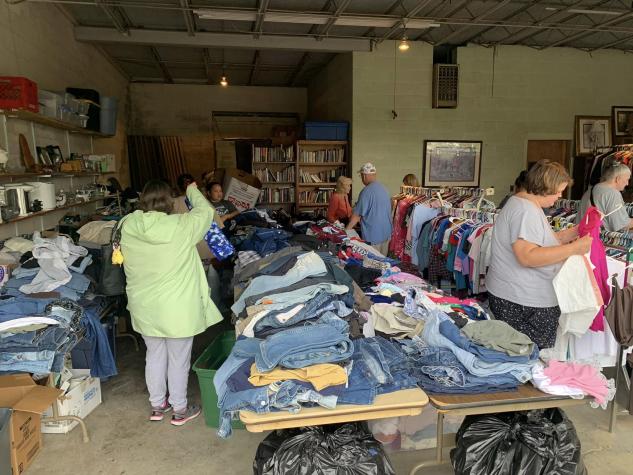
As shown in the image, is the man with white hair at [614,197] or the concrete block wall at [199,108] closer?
the man with white hair at [614,197]

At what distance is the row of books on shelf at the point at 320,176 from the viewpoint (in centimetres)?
844

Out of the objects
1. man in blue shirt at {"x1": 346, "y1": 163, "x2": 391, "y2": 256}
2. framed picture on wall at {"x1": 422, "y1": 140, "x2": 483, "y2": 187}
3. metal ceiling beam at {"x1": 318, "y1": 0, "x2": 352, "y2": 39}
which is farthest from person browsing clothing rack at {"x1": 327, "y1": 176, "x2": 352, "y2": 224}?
framed picture on wall at {"x1": 422, "y1": 140, "x2": 483, "y2": 187}

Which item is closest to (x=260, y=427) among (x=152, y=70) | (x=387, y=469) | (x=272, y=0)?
(x=387, y=469)

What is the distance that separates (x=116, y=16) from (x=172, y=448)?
5.96 meters

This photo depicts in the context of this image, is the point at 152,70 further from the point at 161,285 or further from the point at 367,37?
the point at 161,285

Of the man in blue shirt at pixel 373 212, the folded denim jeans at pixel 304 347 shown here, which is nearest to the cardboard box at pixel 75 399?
the folded denim jeans at pixel 304 347

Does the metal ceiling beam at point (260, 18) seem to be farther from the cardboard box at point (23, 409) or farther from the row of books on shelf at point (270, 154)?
the cardboard box at point (23, 409)

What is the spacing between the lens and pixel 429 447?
8.82 feet

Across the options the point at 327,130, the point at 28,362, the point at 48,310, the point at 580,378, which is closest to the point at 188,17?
Result: the point at 327,130

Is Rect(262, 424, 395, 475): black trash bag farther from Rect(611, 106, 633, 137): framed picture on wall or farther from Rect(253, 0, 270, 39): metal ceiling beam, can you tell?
Rect(611, 106, 633, 137): framed picture on wall

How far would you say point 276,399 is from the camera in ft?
5.34

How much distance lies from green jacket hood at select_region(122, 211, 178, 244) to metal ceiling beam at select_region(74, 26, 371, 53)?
529 cm

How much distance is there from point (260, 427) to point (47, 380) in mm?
1811

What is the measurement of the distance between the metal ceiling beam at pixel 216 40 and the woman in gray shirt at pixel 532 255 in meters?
5.75
